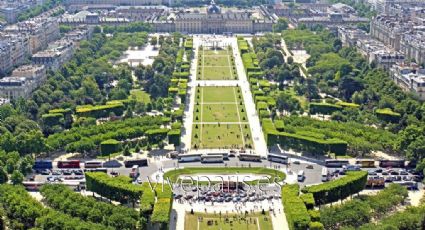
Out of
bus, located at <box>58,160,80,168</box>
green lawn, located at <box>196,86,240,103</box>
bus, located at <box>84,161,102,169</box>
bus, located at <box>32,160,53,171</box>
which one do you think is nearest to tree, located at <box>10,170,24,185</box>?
bus, located at <box>32,160,53,171</box>

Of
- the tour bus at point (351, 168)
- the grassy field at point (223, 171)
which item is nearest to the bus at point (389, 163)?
the tour bus at point (351, 168)

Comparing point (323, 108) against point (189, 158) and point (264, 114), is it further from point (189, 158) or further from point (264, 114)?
point (189, 158)

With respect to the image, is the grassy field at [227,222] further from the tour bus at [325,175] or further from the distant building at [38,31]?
the distant building at [38,31]

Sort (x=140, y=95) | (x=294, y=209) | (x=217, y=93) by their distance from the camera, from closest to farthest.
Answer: (x=294, y=209) < (x=140, y=95) < (x=217, y=93)

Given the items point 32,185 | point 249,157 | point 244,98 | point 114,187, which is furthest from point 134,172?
point 244,98

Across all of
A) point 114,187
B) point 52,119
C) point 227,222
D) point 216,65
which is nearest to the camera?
point 227,222

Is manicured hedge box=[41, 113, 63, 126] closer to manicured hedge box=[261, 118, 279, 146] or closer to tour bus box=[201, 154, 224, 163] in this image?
tour bus box=[201, 154, 224, 163]
